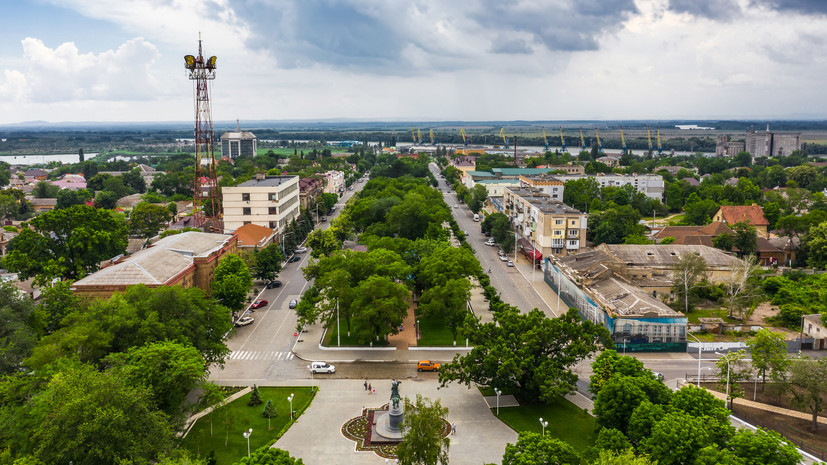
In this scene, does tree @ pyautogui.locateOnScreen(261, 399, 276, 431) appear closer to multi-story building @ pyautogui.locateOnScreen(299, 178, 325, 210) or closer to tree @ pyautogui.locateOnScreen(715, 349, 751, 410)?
tree @ pyautogui.locateOnScreen(715, 349, 751, 410)

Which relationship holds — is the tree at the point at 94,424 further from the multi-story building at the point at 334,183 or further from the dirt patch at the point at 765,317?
the multi-story building at the point at 334,183

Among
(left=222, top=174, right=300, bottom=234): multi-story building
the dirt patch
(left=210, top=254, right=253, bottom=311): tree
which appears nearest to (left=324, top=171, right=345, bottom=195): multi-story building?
A: (left=222, top=174, right=300, bottom=234): multi-story building

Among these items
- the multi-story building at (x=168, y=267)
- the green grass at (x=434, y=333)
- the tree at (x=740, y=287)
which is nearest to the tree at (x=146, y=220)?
the multi-story building at (x=168, y=267)

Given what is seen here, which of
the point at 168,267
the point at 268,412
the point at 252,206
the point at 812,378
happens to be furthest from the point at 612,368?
the point at 252,206

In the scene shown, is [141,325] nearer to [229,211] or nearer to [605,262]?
[605,262]

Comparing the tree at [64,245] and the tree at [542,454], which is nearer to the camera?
the tree at [542,454]

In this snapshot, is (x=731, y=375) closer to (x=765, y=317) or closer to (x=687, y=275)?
(x=687, y=275)
